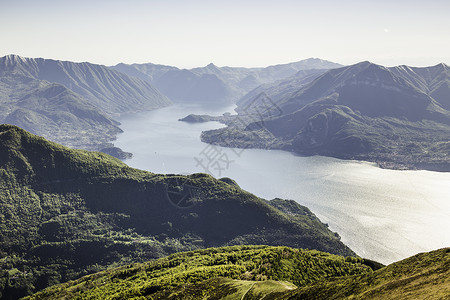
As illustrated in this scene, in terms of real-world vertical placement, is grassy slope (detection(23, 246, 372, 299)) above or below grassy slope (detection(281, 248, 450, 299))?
below

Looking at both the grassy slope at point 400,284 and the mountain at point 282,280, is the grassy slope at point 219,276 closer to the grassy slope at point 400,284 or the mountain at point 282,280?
the mountain at point 282,280

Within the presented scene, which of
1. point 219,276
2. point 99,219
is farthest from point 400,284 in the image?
point 99,219

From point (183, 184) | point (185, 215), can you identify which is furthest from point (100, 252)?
point (183, 184)

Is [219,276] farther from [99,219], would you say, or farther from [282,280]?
[99,219]

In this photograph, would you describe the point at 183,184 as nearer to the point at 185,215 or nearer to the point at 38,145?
the point at 185,215

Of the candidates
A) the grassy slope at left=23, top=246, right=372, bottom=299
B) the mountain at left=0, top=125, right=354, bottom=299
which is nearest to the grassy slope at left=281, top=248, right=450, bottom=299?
the grassy slope at left=23, top=246, right=372, bottom=299

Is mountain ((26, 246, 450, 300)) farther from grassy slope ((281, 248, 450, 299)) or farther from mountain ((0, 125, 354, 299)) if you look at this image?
mountain ((0, 125, 354, 299))

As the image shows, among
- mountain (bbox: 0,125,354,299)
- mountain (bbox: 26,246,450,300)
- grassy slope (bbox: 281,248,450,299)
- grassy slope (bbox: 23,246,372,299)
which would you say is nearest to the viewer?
grassy slope (bbox: 281,248,450,299)
